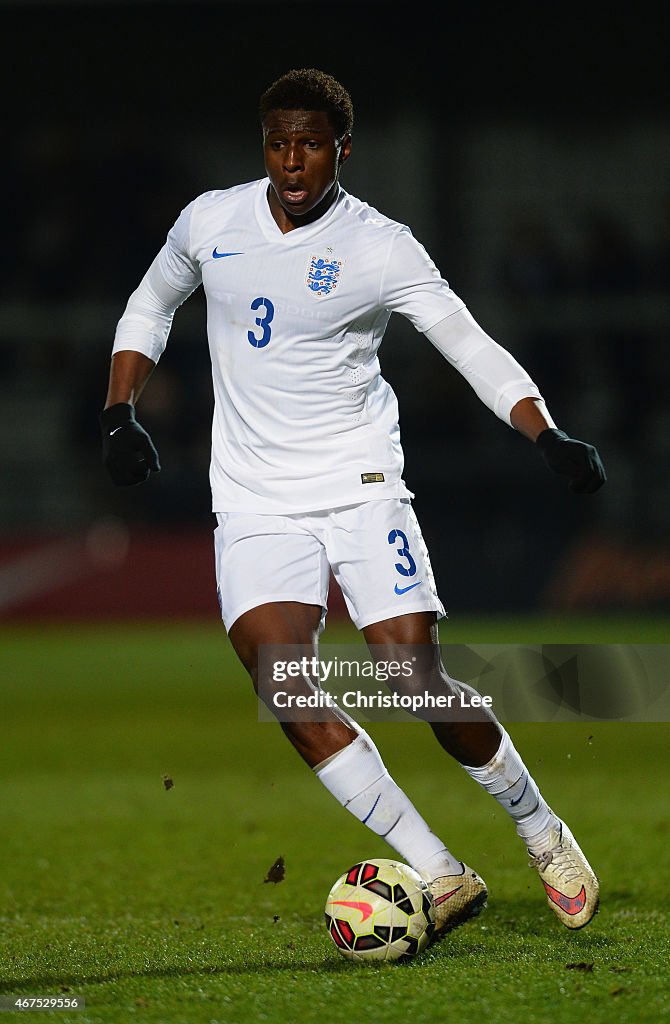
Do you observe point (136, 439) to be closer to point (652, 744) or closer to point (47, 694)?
point (652, 744)

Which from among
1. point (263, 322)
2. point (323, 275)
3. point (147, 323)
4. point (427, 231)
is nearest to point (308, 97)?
point (323, 275)

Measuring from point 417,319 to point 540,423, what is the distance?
0.41 metres

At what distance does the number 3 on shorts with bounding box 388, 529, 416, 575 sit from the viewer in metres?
3.66

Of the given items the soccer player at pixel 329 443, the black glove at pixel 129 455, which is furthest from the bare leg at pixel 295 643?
the black glove at pixel 129 455

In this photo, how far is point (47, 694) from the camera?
934cm

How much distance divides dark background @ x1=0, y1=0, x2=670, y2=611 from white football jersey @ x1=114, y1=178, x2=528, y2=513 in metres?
8.61

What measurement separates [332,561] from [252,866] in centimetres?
153

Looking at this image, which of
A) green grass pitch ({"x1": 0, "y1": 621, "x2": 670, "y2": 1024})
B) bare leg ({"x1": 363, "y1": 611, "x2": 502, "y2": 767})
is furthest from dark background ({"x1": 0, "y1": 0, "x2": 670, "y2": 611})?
bare leg ({"x1": 363, "y1": 611, "x2": 502, "y2": 767})

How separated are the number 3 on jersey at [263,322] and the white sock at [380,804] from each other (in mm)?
1003

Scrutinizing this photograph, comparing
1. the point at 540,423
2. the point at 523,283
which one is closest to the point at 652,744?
the point at 540,423

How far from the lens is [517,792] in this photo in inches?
150

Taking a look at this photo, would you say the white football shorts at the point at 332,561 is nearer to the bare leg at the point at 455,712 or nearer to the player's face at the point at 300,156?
the bare leg at the point at 455,712

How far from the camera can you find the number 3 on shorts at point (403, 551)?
3.66 m

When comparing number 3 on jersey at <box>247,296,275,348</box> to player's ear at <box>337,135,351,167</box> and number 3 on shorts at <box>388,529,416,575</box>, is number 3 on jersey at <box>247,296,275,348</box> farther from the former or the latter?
number 3 on shorts at <box>388,529,416,575</box>
